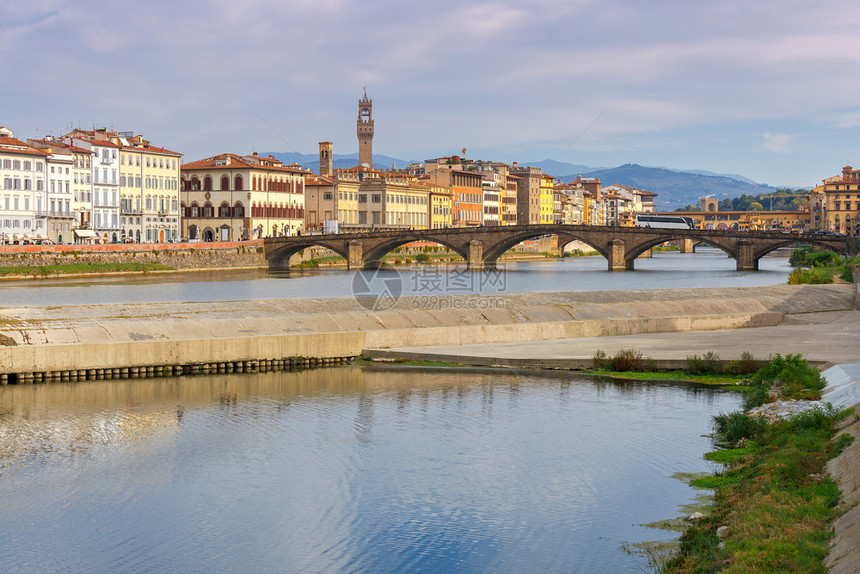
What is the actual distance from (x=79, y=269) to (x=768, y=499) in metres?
69.8

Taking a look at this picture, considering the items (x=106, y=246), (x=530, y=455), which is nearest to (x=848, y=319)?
(x=530, y=455)

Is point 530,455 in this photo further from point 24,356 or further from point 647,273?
point 647,273

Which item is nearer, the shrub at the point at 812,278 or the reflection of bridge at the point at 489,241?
the shrub at the point at 812,278

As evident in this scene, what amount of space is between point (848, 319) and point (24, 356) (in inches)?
1089

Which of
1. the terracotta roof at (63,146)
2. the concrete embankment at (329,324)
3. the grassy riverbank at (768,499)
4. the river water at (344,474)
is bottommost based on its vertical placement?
the river water at (344,474)

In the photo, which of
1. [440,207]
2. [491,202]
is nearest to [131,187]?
[440,207]

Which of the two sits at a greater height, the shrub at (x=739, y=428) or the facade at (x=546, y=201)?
the facade at (x=546, y=201)

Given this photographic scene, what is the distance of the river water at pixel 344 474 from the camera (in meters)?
14.7

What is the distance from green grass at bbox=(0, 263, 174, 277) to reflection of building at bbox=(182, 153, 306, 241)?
21697 millimetres

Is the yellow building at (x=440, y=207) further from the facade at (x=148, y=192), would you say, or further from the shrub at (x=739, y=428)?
the shrub at (x=739, y=428)

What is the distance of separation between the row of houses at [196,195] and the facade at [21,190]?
78 mm

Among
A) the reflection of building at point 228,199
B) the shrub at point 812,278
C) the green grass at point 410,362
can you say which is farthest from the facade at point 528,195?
the green grass at point 410,362

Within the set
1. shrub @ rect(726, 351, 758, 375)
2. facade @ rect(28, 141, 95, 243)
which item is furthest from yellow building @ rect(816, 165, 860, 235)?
shrub @ rect(726, 351, 758, 375)

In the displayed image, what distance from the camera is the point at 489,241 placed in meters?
100
